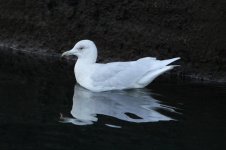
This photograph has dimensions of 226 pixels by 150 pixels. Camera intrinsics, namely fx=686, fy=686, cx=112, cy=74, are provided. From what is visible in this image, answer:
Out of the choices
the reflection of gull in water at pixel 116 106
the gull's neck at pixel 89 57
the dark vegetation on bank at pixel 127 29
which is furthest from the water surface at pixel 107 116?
the dark vegetation on bank at pixel 127 29

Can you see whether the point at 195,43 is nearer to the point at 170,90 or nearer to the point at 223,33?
the point at 223,33

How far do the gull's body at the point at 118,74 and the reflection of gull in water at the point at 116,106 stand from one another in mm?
192

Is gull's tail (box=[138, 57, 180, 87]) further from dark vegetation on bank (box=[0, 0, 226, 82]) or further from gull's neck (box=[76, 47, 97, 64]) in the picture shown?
dark vegetation on bank (box=[0, 0, 226, 82])

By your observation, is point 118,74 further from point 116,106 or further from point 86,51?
point 116,106

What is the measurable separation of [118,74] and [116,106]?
1807 millimetres

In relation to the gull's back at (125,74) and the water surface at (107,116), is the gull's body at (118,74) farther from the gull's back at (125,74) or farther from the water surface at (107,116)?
the water surface at (107,116)

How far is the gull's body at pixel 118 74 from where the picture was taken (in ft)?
42.4

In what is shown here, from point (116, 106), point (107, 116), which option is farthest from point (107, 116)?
point (116, 106)

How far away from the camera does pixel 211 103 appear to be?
1191 centimetres

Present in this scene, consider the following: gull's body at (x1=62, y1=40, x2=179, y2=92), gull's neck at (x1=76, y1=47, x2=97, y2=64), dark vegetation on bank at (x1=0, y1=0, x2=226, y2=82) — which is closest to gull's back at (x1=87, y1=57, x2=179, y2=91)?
gull's body at (x1=62, y1=40, x2=179, y2=92)

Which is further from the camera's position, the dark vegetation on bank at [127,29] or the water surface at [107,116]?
the dark vegetation on bank at [127,29]

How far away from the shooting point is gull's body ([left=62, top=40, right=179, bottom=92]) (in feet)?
42.4

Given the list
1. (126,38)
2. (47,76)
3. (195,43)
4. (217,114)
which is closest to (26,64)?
(47,76)

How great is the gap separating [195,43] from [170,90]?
2.64 m
